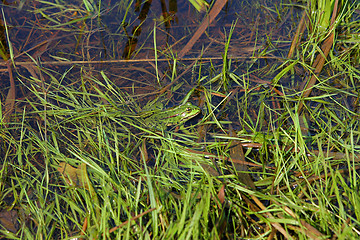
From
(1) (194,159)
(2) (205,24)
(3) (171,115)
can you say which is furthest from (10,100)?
(2) (205,24)

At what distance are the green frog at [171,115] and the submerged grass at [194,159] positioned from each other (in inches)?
2.7

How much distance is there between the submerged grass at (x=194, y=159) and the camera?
1885mm

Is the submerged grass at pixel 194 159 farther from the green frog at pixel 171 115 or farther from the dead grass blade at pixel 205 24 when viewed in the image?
the dead grass blade at pixel 205 24

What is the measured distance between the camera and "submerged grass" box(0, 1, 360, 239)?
6.18 feet

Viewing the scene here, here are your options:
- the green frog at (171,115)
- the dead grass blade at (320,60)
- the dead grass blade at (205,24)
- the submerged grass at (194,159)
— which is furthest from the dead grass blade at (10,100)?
the dead grass blade at (320,60)

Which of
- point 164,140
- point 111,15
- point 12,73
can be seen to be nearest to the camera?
point 164,140

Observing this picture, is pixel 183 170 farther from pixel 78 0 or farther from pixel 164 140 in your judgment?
pixel 78 0

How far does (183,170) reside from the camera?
7.41ft

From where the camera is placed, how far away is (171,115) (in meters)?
2.64

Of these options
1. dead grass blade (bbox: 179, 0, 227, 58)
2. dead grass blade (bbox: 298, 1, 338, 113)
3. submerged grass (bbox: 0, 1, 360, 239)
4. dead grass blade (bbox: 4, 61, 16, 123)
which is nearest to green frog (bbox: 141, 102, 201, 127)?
submerged grass (bbox: 0, 1, 360, 239)

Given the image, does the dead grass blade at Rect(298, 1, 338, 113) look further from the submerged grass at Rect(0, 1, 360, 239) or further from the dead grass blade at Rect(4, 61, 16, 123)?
the dead grass blade at Rect(4, 61, 16, 123)

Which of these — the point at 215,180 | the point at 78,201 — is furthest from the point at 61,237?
the point at 215,180

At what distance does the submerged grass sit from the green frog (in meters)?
0.07

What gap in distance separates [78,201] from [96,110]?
86 cm
